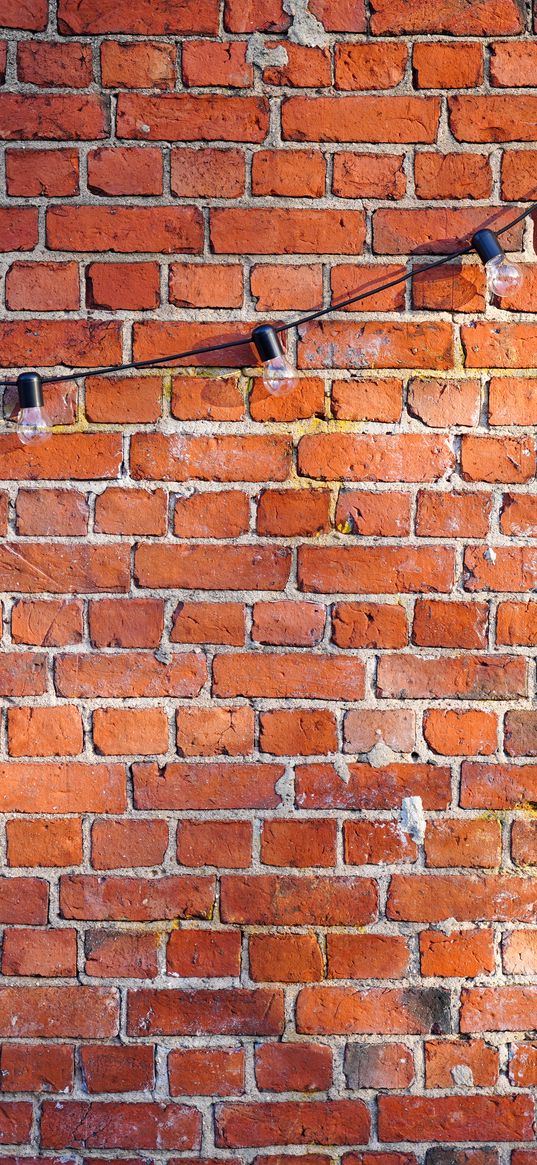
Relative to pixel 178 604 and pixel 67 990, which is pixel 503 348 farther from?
pixel 67 990

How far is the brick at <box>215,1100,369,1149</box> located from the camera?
1398 mm

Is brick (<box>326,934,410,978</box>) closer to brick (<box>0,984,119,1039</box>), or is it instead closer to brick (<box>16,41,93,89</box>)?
brick (<box>0,984,119,1039</box>)

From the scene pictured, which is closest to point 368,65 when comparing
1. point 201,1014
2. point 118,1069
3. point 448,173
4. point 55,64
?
point 448,173

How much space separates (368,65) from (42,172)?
54 centimetres

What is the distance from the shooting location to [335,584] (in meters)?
1.43

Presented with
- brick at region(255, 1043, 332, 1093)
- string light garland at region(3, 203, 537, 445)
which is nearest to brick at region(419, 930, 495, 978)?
brick at region(255, 1043, 332, 1093)

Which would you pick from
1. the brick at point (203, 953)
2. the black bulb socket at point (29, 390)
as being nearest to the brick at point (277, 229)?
the black bulb socket at point (29, 390)

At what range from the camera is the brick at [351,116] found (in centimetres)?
141

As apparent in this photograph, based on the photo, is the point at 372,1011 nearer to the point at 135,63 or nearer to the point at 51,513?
the point at 51,513

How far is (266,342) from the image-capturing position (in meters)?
1.33

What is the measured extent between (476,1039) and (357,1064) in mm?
190

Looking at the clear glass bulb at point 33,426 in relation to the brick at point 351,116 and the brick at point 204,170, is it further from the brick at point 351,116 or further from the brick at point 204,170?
the brick at point 351,116

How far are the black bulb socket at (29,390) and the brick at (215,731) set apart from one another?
0.52 metres

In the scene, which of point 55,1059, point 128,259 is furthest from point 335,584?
point 55,1059
